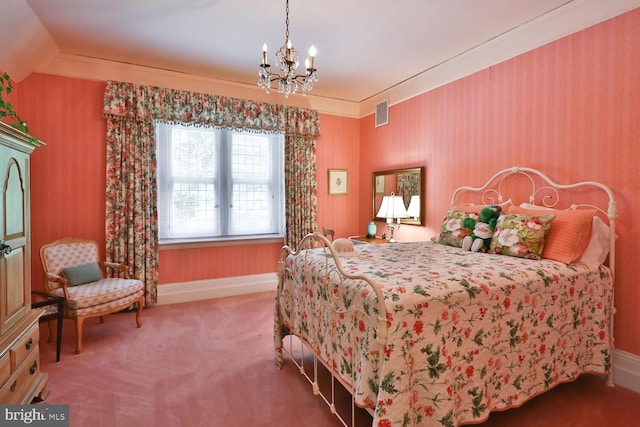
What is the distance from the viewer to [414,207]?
13.1 feet

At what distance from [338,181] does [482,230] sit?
8.64 feet

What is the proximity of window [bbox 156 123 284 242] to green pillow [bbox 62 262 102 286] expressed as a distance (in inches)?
36.1

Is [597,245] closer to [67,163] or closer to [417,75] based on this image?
[417,75]

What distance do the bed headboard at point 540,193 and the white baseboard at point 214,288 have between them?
2648 mm

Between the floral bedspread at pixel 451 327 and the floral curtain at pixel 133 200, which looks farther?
the floral curtain at pixel 133 200

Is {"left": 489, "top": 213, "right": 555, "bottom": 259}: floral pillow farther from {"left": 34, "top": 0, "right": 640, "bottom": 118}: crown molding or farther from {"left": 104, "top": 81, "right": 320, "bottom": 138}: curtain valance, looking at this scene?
{"left": 104, "top": 81, "right": 320, "bottom": 138}: curtain valance

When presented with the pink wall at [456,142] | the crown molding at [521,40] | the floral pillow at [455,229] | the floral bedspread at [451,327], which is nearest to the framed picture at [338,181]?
the pink wall at [456,142]

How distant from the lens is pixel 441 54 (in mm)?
3377

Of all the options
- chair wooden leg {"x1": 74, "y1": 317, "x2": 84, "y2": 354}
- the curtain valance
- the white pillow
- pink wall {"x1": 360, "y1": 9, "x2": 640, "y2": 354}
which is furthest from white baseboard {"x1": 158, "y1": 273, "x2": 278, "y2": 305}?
the white pillow

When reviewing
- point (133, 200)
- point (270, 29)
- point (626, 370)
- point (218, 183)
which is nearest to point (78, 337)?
point (133, 200)

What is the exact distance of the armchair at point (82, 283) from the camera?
2705mm

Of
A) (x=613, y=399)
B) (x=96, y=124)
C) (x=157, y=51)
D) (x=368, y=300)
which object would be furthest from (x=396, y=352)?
(x=96, y=124)

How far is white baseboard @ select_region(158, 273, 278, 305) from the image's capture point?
3934 mm

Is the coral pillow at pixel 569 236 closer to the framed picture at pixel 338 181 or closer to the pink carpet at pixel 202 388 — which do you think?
the pink carpet at pixel 202 388
